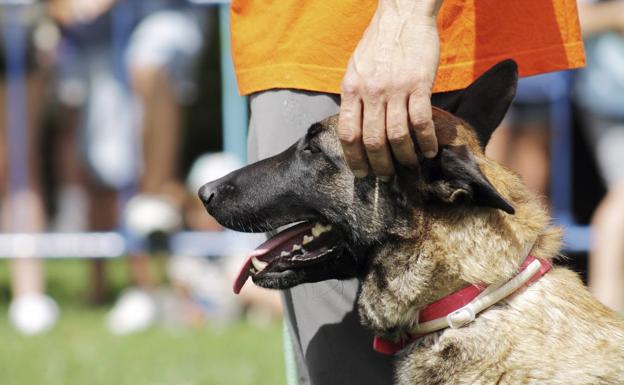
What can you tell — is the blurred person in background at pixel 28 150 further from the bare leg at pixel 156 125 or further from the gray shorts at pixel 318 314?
the gray shorts at pixel 318 314

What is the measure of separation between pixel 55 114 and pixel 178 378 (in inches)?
198

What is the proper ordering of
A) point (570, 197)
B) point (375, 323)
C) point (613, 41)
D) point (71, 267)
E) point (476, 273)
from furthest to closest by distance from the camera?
point (71, 267)
point (570, 197)
point (613, 41)
point (375, 323)
point (476, 273)

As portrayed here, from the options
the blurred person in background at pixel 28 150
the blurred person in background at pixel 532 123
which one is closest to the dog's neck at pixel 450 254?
the blurred person in background at pixel 532 123

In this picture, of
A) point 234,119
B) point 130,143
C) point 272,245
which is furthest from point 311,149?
point 130,143

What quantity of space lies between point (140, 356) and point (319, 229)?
2999 mm

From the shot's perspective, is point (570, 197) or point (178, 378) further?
point (570, 197)

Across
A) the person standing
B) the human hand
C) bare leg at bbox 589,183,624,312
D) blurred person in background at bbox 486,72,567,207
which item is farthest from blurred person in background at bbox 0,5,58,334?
the human hand

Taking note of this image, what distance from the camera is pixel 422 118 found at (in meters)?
2.69

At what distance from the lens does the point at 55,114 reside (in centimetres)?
972

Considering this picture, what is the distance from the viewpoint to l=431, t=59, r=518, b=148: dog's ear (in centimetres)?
313

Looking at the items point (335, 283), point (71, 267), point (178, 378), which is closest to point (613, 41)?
point (178, 378)

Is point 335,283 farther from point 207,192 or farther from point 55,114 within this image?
point 55,114

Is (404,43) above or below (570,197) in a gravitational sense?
above

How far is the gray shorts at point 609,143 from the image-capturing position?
22.3 feet
